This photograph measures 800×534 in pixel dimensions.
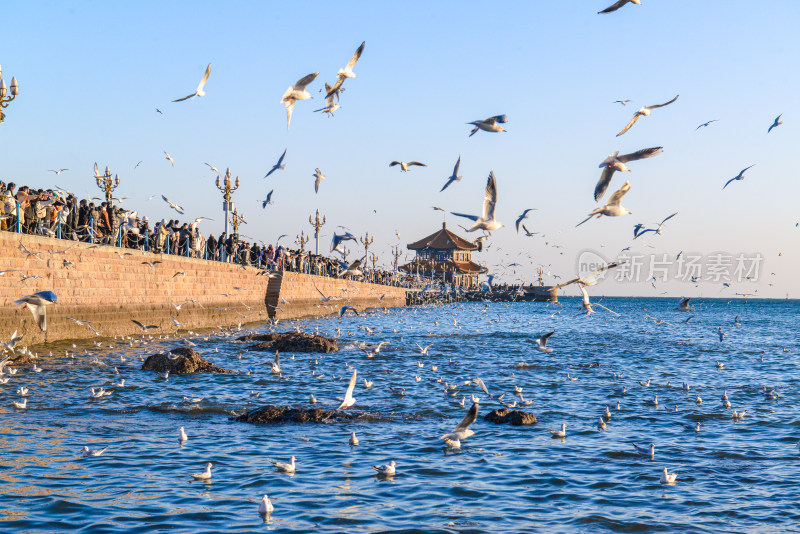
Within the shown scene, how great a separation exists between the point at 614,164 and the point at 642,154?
1.25 ft

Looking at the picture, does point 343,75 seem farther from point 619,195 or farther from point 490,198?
point 619,195

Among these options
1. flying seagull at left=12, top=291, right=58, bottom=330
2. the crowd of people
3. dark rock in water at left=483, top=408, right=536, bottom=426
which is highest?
the crowd of people

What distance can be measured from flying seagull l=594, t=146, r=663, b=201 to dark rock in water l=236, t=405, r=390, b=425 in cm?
496

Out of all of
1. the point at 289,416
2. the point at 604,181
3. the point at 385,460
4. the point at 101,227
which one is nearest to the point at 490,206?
the point at 604,181

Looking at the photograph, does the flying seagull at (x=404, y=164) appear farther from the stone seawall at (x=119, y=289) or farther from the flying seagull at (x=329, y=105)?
the stone seawall at (x=119, y=289)

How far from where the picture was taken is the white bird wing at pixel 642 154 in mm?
8461

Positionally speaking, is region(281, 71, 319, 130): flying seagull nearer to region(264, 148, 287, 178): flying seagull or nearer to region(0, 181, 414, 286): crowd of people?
region(264, 148, 287, 178): flying seagull

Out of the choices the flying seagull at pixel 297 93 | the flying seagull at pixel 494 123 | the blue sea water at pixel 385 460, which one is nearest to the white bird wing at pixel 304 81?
the flying seagull at pixel 297 93

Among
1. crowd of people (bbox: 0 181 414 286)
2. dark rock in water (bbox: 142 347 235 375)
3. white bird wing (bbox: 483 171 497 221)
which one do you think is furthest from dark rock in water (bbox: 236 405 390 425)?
crowd of people (bbox: 0 181 414 286)

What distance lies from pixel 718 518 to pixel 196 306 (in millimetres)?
25214

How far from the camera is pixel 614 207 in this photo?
29.6 ft

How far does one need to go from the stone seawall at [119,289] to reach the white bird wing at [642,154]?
11.7 meters

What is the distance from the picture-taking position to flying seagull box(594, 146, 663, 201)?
8500 millimetres

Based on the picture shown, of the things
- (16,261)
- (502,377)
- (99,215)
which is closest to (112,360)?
(16,261)
